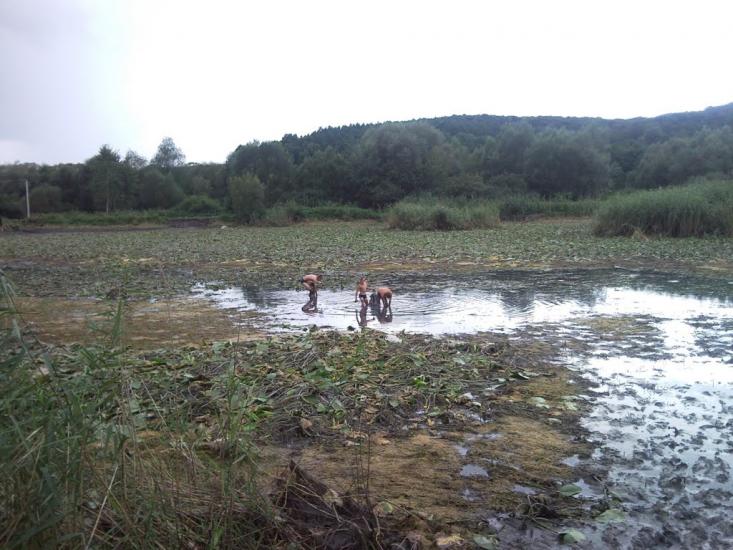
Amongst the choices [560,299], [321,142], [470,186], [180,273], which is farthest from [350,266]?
[321,142]

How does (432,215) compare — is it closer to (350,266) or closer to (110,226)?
(350,266)

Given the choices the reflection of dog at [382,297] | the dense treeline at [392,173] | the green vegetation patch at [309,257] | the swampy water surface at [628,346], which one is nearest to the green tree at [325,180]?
the dense treeline at [392,173]

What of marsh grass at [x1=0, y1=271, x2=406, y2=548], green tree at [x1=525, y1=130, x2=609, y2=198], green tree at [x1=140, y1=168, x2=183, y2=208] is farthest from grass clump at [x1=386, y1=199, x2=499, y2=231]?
green tree at [x1=140, y1=168, x2=183, y2=208]

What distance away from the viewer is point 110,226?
42750 millimetres

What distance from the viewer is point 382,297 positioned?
34.4 feet

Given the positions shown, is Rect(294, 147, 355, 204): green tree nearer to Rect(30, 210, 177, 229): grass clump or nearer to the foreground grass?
Rect(30, 210, 177, 229): grass clump

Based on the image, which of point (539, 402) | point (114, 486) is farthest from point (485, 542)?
point (539, 402)

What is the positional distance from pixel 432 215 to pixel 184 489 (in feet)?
96.4

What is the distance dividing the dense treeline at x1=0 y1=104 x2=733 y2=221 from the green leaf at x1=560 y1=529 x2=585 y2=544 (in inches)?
1571

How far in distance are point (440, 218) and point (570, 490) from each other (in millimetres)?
28438

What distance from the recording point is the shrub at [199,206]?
49.7m

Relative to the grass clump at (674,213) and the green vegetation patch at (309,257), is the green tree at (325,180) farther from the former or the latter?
the grass clump at (674,213)

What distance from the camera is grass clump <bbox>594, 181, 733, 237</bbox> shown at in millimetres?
22828

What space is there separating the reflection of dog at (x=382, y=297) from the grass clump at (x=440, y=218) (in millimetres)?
21274
